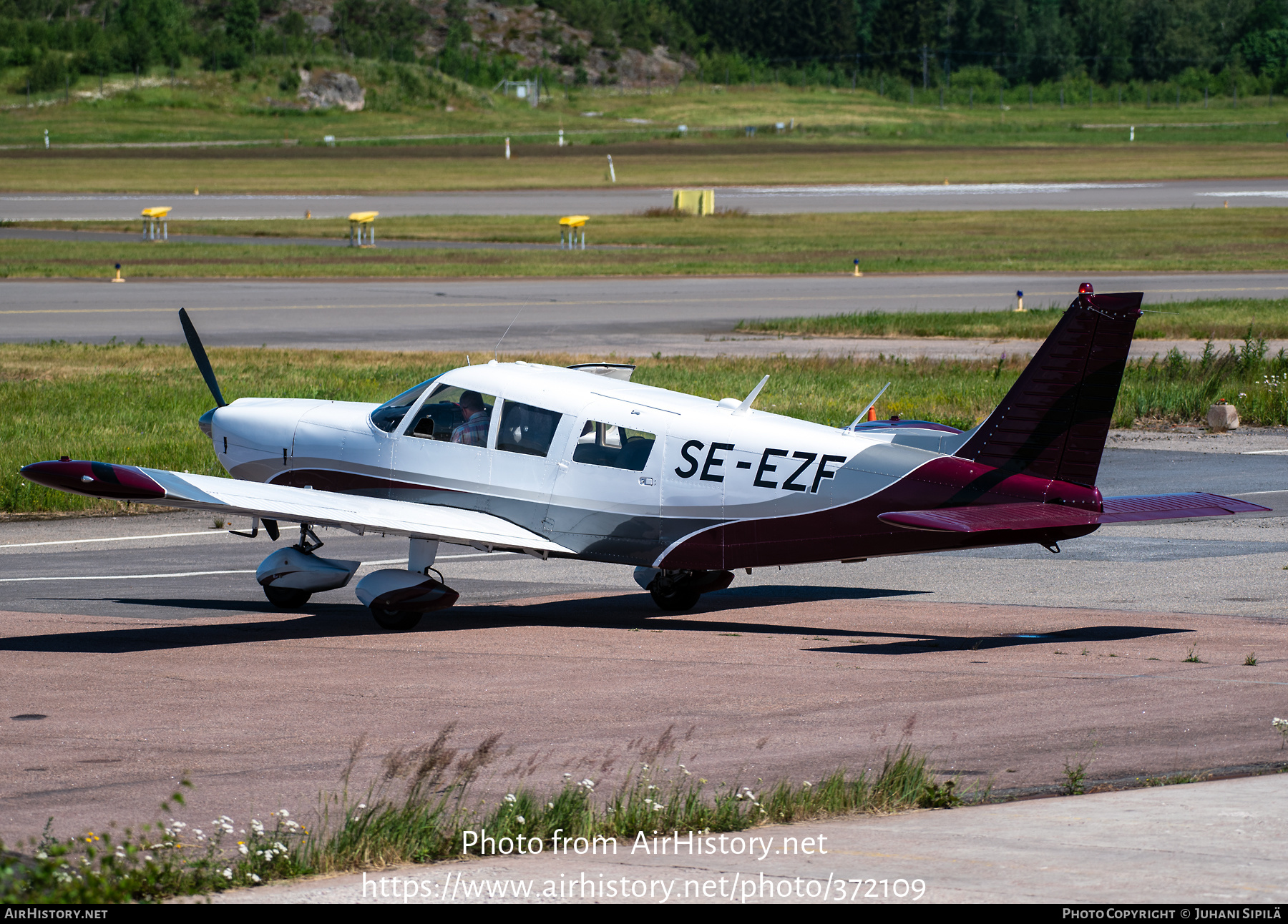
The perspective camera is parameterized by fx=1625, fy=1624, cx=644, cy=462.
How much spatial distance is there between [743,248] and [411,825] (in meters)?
55.0

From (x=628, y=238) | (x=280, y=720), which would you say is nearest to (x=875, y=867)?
(x=280, y=720)

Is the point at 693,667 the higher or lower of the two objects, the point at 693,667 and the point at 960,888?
the lower

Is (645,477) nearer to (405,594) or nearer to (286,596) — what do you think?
(405,594)

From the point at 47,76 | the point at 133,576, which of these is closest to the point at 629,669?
the point at 133,576

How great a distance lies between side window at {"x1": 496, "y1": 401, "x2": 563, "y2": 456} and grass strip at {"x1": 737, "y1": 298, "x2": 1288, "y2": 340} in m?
24.7

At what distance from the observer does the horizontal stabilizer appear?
42.6 ft

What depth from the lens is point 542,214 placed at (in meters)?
75.6

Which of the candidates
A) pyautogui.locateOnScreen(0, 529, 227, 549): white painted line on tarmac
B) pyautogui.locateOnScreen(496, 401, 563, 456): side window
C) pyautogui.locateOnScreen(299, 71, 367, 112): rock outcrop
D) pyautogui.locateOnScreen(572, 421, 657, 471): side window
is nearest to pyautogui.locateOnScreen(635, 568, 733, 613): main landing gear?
pyautogui.locateOnScreen(572, 421, 657, 471): side window

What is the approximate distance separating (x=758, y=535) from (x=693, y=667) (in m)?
1.75

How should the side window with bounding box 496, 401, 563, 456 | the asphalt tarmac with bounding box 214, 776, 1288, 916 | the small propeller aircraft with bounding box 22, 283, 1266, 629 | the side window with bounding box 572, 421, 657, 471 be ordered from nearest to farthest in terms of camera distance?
the asphalt tarmac with bounding box 214, 776, 1288, 916 → the small propeller aircraft with bounding box 22, 283, 1266, 629 → the side window with bounding box 572, 421, 657, 471 → the side window with bounding box 496, 401, 563, 456

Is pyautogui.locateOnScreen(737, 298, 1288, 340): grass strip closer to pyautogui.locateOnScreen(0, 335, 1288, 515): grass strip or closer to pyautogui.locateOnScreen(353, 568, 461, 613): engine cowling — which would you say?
pyautogui.locateOnScreen(0, 335, 1288, 515): grass strip

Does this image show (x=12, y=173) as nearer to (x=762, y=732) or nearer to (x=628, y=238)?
(x=628, y=238)

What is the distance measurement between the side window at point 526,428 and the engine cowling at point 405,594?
58.4 inches

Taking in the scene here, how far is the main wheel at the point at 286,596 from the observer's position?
16.0 metres
